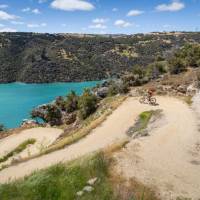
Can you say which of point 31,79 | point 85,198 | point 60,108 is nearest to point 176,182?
point 85,198

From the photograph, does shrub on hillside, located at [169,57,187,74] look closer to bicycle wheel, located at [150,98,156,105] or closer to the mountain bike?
the mountain bike

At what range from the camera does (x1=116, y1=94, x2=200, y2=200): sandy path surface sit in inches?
579

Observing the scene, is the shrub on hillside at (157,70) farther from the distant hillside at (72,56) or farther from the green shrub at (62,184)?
the distant hillside at (72,56)

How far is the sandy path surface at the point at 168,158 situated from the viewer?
1470 cm

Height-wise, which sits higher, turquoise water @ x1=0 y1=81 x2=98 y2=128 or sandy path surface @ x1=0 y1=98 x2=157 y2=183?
sandy path surface @ x1=0 y1=98 x2=157 y2=183

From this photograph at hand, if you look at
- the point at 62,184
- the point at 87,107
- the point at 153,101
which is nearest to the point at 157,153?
the point at 62,184

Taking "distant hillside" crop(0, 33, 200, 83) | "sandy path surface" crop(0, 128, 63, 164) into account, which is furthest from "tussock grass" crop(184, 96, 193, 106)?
"distant hillside" crop(0, 33, 200, 83)

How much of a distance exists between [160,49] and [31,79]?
59873mm

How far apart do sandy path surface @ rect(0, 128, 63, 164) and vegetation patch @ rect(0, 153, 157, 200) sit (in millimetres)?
19513

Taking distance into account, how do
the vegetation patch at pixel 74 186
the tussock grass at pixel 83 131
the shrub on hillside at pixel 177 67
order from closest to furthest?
the vegetation patch at pixel 74 186 → the tussock grass at pixel 83 131 → the shrub on hillside at pixel 177 67

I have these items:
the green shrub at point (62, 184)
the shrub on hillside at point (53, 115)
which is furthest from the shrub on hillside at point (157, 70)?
the green shrub at point (62, 184)

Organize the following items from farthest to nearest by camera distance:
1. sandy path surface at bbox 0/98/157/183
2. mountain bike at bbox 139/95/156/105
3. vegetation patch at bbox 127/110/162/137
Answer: mountain bike at bbox 139/95/156/105 → vegetation patch at bbox 127/110/162/137 → sandy path surface at bbox 0/98/157/183

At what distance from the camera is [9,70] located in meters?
173

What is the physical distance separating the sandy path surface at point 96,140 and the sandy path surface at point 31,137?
804 centimetres
